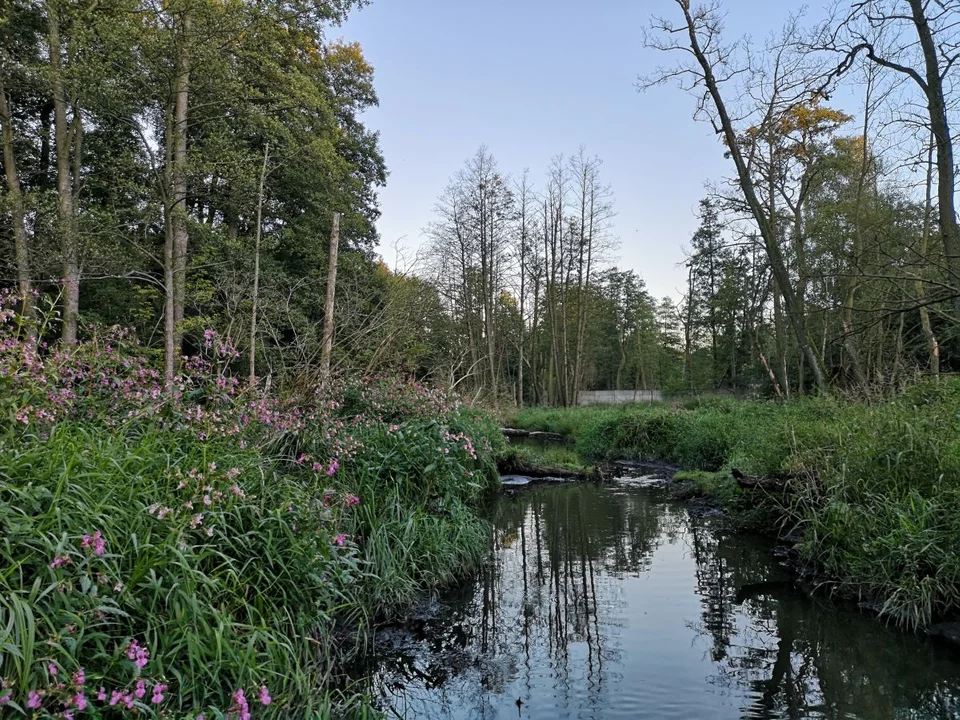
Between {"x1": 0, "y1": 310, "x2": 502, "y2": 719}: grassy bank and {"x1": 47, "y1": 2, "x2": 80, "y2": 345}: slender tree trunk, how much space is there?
6.90m

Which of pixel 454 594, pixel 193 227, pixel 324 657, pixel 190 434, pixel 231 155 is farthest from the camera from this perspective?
pixel 193 227

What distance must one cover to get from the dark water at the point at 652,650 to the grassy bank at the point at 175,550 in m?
0.60

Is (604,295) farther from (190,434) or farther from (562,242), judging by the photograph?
(190,434)

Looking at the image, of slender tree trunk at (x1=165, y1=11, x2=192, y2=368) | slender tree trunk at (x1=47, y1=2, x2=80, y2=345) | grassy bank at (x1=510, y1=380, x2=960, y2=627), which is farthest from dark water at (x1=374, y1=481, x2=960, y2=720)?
slender tree trunk at (x1=47, y1=2, x2=80, y2=345)

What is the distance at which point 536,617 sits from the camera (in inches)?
200

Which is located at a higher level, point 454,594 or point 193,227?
point 193,227

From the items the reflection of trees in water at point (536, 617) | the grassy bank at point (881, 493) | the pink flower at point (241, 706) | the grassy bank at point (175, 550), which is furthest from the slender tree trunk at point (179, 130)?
the grassy bank at point (881, 493)

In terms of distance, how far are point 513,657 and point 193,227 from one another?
14005mm

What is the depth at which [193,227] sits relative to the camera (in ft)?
48.4

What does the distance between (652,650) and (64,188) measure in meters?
15.8

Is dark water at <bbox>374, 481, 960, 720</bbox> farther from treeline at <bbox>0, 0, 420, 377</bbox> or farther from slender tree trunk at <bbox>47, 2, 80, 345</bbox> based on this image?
slender tree trunk at <bbox>47, 2, 80, 345</bbox>

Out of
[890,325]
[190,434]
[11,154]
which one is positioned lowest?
[190,434]

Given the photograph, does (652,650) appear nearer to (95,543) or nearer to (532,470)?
(95,543)

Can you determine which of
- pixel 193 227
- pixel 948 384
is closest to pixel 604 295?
pixel 193 227
